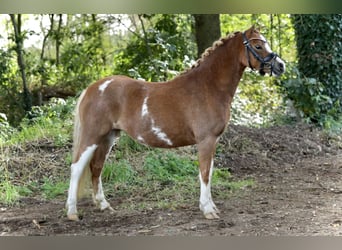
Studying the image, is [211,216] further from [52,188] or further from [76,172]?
[52,188]

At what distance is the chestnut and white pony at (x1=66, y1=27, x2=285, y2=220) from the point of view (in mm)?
3947

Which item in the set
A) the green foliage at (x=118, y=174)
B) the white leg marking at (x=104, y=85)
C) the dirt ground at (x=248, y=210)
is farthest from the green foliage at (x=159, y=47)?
the white leg marking at (x=104, y=85)

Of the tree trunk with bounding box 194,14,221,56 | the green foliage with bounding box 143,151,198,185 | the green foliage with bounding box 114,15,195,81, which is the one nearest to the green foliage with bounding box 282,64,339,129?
the tree trunk with bounding box 194,14,221,56

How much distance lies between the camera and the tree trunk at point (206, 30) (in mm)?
6892

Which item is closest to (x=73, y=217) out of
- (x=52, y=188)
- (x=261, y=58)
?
(x=52, y=188)

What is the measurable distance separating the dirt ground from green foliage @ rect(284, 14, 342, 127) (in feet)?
3.73

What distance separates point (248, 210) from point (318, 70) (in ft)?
11.3

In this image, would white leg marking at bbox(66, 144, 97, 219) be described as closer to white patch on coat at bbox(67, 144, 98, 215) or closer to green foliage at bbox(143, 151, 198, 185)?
white patch on coat at bbox(67, 144, 98, 215)

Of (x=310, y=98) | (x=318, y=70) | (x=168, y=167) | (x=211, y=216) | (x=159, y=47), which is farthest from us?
(x=159, y=47)

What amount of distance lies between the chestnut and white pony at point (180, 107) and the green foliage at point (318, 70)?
2987mm

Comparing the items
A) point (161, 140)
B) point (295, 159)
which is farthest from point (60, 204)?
point (295, 159)

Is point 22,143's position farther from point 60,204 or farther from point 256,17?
point 256,17

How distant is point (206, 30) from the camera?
273 inches

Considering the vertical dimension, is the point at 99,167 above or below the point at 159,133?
below
